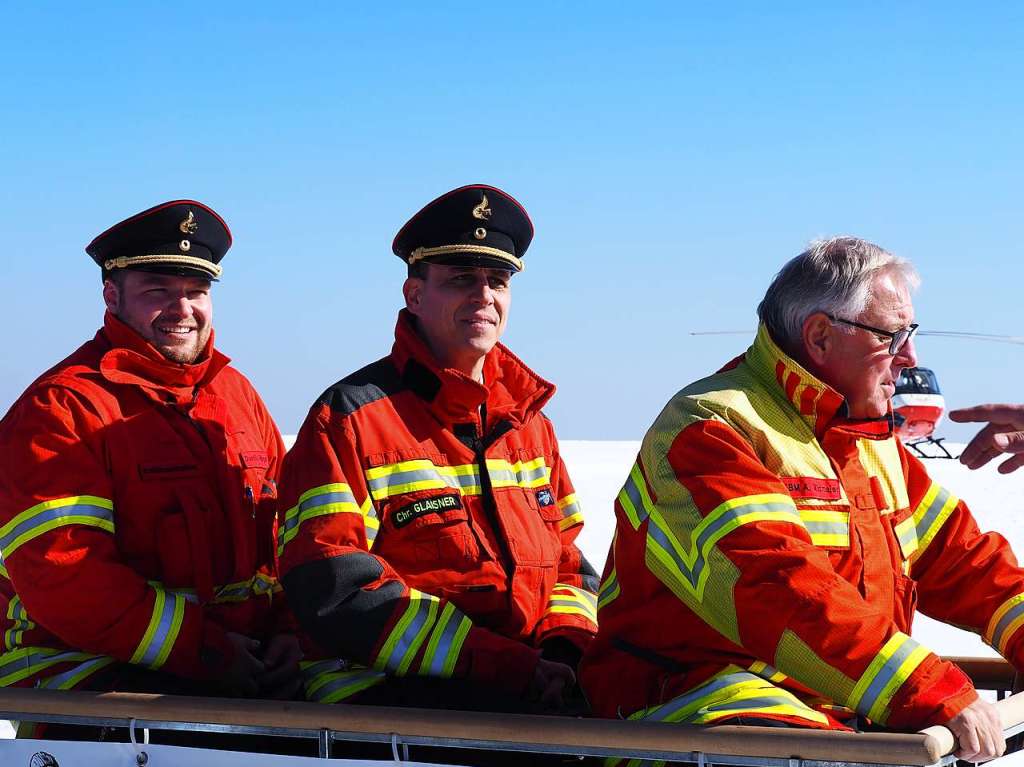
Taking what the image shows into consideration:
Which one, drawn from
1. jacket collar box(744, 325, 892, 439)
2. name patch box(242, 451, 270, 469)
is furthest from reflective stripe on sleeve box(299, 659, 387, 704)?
jacket collar box(744, 325, 892, 439)

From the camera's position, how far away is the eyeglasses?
12.4 feet

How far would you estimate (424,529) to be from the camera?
14.0ft

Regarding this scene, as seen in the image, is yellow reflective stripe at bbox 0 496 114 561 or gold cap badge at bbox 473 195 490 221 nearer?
yellow reflective stripe at bbox 0 496 114 561

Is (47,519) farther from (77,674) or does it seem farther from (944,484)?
(944,484)

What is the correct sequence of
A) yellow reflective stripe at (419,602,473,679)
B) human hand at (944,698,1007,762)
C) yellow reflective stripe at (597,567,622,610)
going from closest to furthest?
human hand at (944,698,1007,762), yellow reflective stripe at (597,567,622,610), yellow reflective stripe at (419,602,473,679)

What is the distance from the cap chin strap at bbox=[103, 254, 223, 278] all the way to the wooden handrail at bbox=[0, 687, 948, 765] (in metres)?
1.60

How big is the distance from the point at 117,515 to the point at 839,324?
2363 mm

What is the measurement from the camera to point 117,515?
4418mm

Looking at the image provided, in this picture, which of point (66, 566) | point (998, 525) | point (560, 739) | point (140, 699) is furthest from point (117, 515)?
point (998, 525)

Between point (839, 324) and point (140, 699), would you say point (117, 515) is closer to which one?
point (140, 699)

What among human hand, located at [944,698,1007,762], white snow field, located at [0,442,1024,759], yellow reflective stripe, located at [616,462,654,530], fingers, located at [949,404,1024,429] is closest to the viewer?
human hand, located at [944,698,1007,762]

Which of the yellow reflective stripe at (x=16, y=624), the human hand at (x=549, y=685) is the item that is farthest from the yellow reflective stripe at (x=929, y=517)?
the yellow reflective stripe at (x=16, y=624)

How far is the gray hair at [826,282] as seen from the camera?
12.4 feet

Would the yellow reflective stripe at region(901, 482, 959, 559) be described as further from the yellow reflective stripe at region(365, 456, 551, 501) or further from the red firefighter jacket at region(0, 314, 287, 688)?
the red firefighter jacket at region(0, 314, 287, 688)
